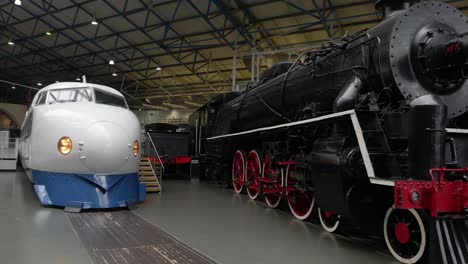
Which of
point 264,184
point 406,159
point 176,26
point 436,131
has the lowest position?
point 264,184

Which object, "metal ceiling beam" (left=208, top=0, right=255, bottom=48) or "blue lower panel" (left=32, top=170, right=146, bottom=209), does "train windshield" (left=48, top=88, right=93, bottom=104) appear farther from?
"metal ceiling beam" (left=208, top=0, right=255, bottom=48)

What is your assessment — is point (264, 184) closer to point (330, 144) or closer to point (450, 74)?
point (330, 144)

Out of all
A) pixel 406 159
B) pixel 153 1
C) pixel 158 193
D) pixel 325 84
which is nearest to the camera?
pixel 406 159

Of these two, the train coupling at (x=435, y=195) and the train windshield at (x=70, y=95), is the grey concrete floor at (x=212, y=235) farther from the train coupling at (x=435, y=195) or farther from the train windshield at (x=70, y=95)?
the train windshield at (x=70, y=95)

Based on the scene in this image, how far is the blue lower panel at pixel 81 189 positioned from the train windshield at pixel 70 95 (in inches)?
50.9

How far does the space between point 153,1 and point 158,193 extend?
28.2ft

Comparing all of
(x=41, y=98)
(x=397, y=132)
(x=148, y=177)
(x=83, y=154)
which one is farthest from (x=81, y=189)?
(x=397, y=132)

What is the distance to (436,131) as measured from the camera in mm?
2826

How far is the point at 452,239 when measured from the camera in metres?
2.81

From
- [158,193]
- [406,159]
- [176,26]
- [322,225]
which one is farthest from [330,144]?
[176,26]

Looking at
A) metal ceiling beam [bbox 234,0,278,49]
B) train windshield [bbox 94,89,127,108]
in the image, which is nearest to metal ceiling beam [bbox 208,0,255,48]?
metal ceiling beam [bbox 234,0,278,49]

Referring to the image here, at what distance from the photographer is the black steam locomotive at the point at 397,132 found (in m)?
2.83

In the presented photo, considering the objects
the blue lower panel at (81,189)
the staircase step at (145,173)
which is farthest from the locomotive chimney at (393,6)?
the staircase step at (145,173)

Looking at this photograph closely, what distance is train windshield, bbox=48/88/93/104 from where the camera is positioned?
601cm
